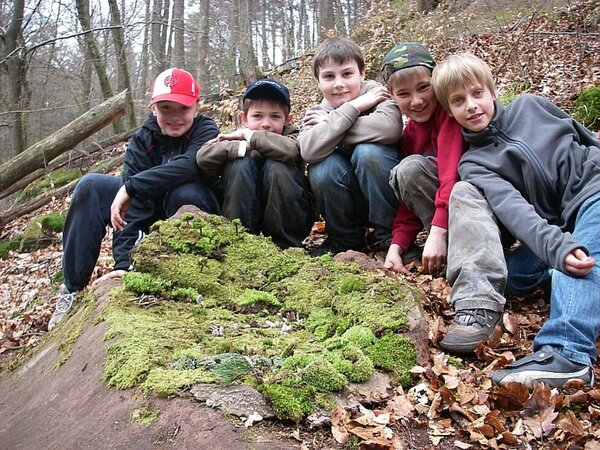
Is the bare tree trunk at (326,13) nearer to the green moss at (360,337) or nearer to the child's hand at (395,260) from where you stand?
the child's hand at (395,260)

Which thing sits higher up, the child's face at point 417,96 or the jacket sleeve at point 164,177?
the child's face at point 417,96

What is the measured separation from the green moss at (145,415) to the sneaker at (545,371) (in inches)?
54.0

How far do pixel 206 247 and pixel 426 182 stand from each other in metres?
1.50

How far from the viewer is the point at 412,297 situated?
2.80 m

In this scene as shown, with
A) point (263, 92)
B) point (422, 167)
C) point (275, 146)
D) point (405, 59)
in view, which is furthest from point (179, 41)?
point (422, 167)

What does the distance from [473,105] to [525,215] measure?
0.76m

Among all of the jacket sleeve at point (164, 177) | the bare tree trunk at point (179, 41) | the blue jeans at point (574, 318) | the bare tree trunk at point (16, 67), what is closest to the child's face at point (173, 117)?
the jacket sleeve at point (164, 177)

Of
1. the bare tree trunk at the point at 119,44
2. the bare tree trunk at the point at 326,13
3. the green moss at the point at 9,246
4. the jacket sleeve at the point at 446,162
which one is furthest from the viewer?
the bare tree trunk at the point at 326,13

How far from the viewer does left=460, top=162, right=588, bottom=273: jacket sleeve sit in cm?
251

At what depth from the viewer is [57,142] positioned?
7.36m

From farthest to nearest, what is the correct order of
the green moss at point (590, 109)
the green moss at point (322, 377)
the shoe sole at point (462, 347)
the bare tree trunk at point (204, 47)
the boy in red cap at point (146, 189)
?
the bare tree trunk at point (204, 47) → the green moss at point (590, 109) → the boy in red cap at point (146, 189) → the shoe sole at point (462, 347) → the green moss at point (322, 377)

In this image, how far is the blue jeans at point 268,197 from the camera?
387 cm

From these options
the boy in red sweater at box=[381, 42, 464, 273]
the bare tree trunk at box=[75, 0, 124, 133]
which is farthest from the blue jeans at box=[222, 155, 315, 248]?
the bare tree trunk at box=[75, 0, 124, 133]

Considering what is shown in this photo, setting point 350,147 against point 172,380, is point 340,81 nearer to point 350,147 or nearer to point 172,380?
point 350,147
